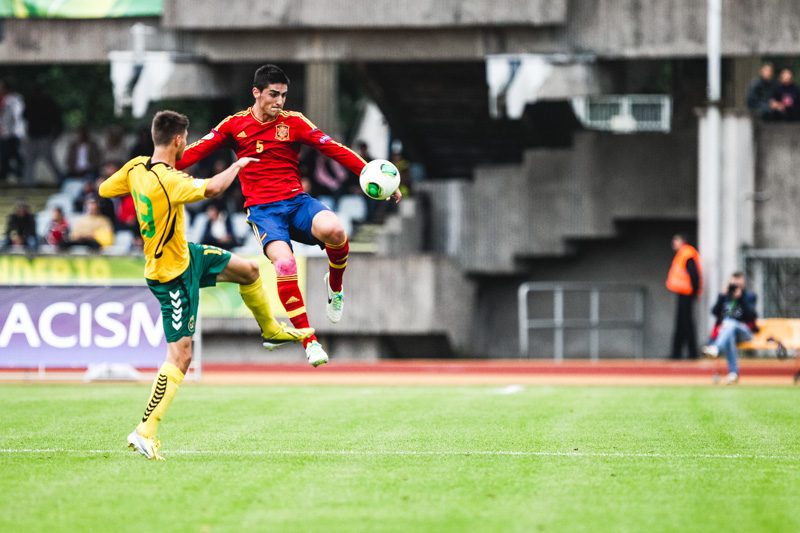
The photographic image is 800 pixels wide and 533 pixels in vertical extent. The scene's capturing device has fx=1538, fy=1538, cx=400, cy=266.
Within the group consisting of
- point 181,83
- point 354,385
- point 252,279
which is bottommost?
point 354,385

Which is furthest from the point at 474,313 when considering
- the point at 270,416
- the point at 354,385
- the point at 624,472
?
the point at 624,472

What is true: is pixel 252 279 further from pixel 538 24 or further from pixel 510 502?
pixel 538 24

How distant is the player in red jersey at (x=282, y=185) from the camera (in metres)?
13.1

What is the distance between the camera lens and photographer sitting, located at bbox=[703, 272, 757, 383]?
23219 millimetres

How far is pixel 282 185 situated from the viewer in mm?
13344

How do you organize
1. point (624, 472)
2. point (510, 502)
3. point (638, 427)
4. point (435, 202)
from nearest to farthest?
point (510, 502) → point (624, 472) → point (638, 427) → point (435, 202)

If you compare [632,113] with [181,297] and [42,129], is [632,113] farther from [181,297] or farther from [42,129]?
[181,297]

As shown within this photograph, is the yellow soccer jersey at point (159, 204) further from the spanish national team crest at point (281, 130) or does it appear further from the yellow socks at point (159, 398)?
the spanish national team crest at point (281, 130)

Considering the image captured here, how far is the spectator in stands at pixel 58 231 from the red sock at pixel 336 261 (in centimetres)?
1652

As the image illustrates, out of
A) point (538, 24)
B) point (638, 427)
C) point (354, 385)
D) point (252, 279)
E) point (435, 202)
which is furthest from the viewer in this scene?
point (435, 202)

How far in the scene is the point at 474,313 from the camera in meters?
33.1

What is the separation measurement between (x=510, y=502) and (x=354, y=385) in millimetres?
14247

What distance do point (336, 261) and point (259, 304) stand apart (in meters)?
1.16

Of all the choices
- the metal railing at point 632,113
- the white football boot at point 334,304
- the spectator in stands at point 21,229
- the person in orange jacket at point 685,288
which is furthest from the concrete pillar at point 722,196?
the metal railing at point 632,113
